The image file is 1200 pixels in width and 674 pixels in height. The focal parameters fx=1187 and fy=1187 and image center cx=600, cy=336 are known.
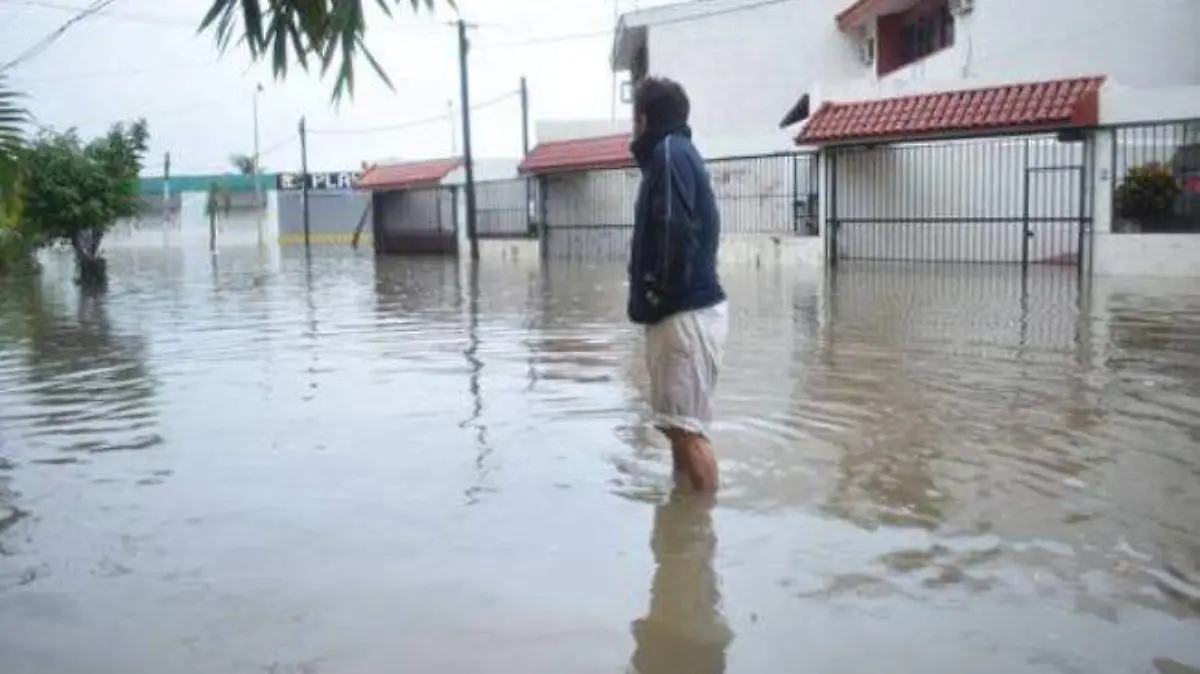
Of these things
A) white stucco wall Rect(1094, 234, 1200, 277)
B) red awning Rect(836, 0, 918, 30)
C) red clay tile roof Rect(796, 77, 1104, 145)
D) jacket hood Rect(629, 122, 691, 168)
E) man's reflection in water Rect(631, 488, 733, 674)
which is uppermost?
red awning Rect(836, 0, 918, 30)

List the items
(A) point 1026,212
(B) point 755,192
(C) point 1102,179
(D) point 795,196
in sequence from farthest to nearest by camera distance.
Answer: (B) point 755,192
(D) point 795,196
(A) point 1026,212
(C) point 1102,179

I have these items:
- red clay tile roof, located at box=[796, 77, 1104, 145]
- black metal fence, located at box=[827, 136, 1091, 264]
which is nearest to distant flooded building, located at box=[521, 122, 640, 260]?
black metal fence, located at box=[827, 136, 1091, 264]

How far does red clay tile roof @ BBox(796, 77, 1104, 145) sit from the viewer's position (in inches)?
723

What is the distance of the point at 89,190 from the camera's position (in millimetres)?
22984

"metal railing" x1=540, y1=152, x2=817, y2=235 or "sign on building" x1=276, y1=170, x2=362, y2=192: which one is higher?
"sign on building" x1=276, y1=170, x2=362, y2=192

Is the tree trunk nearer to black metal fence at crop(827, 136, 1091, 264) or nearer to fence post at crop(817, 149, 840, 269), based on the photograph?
fence post at crop(817, 149, 840, 269)

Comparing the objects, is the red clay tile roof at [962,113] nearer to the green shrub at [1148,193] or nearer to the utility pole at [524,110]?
the green shrub at [1148,193]

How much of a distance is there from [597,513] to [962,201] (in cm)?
1844

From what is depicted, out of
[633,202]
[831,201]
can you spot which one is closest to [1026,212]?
[831,201]

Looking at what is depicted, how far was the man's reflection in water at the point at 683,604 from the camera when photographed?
337 cm

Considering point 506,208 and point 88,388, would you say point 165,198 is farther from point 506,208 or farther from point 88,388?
point 88,388

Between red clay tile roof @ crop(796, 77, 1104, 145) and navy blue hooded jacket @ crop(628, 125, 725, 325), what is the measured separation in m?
15.1

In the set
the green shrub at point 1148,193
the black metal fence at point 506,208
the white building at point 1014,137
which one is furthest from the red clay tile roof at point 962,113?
the black metal fence at point 506,208

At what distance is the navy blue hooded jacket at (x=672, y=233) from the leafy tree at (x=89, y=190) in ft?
63.1
